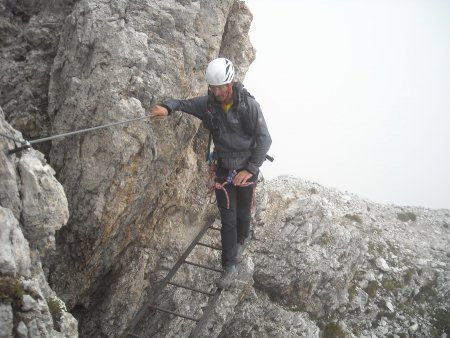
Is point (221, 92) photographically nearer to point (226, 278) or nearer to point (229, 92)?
point (229, 92)

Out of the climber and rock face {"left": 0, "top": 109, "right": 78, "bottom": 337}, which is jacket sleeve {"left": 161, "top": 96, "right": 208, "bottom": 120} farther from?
rock face {"left": 0, "top": 109, "right": 78, "bottom": 337}

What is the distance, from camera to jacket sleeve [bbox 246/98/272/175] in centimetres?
749

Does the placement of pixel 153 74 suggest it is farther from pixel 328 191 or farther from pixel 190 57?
pixel 328 191

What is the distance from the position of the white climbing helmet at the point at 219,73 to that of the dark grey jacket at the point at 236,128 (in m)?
0.28

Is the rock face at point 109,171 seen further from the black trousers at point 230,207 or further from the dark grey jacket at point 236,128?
the black trousers at point 230,207

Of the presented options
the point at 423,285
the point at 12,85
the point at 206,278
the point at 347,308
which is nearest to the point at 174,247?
the point at 206,278

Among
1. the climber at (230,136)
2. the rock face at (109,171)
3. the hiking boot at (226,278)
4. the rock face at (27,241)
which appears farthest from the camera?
the hiking boot at (226,278)

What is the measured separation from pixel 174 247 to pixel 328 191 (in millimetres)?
10694

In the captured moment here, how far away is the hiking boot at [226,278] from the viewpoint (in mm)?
8344

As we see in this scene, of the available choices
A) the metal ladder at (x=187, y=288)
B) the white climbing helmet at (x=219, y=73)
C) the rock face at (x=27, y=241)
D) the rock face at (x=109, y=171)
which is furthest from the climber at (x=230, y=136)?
the rock face at (x=27, y=241)

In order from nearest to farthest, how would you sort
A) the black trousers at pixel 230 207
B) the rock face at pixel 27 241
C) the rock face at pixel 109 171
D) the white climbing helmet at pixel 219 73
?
the rock face at pixel 27 241
the rock face at pixel 109 171
the white climbing helmet at pixel 219 73
the black trousers at pixel 230 207

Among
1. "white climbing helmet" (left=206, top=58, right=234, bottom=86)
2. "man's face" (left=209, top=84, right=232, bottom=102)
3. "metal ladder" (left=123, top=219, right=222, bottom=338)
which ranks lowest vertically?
"metal ladder" (left=123, top=219, right=222, bottom=338)

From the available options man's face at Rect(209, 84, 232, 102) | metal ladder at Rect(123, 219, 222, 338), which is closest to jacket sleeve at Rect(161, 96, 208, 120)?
man's face at Rect(209, 84, 232, 102)

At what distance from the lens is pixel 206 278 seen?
Result: 9945 millimetres
